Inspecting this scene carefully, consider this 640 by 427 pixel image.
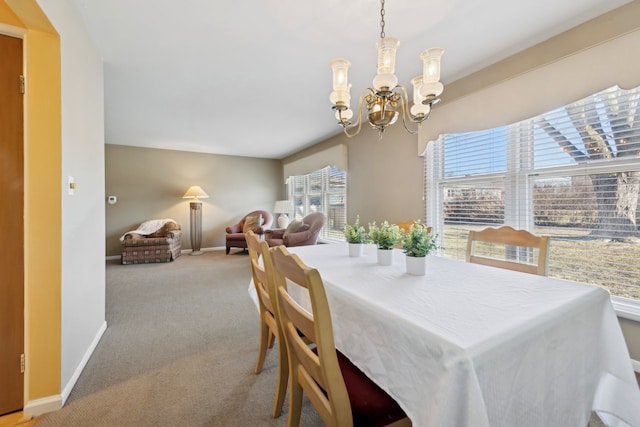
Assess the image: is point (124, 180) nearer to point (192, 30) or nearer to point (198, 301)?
point (198, 301)

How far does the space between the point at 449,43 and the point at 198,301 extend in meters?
3.46

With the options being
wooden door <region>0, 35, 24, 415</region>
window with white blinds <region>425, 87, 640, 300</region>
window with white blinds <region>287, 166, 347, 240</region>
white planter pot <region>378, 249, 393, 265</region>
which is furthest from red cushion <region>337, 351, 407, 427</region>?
window with white blinds <region>287, 166, 347, 240</region>

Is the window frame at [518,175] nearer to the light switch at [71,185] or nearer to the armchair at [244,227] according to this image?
the light switch at [71,185]

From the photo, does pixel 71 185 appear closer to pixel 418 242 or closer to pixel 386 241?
pixel 386 241

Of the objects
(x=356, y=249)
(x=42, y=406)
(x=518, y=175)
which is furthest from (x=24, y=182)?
(x=518, y=175)

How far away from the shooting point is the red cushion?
83 cm

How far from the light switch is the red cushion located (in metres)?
1.85

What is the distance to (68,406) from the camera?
142 cm

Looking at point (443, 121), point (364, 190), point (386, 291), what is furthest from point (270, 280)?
point (364, 190)

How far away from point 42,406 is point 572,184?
3.61 meters

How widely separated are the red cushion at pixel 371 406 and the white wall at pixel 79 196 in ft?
5.40

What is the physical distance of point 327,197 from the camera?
5.15m

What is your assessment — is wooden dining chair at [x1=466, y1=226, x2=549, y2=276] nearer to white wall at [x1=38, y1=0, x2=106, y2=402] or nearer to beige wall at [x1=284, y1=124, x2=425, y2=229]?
beige wall at [x1=284, y1=124, x2=425, y2=229]

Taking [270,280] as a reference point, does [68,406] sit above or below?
below
